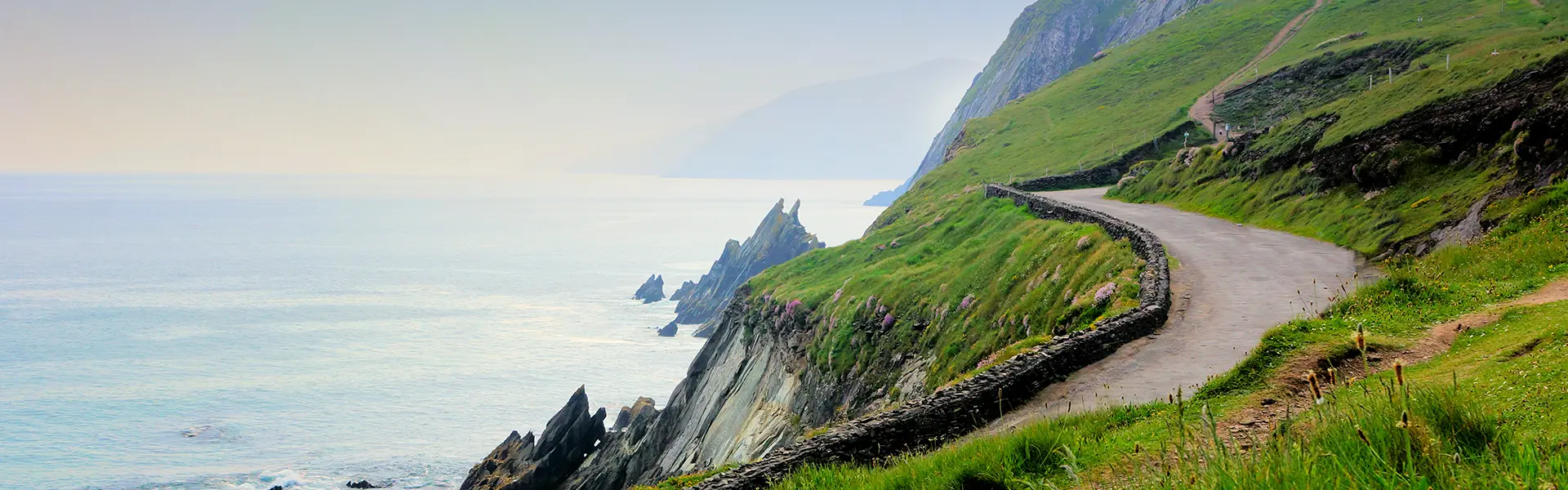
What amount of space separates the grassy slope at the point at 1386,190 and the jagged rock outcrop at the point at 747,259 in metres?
76.8

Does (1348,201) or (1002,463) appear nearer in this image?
(1002,463)

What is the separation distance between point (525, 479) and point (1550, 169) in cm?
4621

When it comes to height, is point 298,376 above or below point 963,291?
below

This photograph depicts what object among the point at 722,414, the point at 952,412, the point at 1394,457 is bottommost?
the point at 722,414

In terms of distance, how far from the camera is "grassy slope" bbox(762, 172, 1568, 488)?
4910 mm

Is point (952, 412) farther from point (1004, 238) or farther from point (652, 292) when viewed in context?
point (652, 292)

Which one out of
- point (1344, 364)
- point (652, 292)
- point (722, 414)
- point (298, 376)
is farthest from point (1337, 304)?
point (652, 292)

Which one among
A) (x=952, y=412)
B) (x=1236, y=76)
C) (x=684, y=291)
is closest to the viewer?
(x=952, y=412)

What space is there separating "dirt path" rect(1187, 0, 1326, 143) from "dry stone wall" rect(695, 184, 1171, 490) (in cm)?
5437

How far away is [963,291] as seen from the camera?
34.8 m

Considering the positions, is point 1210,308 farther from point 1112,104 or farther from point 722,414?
point 1112,104

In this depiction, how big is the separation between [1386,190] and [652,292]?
427ft

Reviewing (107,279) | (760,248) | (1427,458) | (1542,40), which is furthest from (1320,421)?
(107,279)

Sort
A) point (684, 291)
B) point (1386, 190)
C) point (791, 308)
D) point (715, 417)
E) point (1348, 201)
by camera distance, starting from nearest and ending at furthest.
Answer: point (1386, 190)
point (1348, 201)
point (715, 417)
point (791, 308)
point (684, 291)
